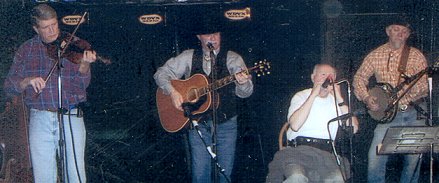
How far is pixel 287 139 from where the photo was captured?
5.57 metres

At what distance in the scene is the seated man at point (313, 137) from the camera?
511 cm

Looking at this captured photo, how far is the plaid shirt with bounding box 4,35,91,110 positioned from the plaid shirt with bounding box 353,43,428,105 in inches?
111

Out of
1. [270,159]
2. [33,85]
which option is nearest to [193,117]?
[270,159]

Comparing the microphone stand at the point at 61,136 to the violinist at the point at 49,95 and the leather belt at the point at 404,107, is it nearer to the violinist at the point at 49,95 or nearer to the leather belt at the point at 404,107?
the violinist at the point at 49,95

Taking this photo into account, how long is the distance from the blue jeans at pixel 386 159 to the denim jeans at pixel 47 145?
9.84 feet

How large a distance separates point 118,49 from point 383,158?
296 centimetres

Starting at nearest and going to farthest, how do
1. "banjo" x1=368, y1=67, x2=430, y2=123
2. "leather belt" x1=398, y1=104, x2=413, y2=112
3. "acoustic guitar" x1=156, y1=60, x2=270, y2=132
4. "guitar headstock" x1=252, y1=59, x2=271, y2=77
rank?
"banjo" x1=368, y1=67, x2=430, y2=123 < "leather belt" x1=398, y1=104, x2=413, y2=112 < "acoustic guitar" x1=156, y1=60, x2=270, y2=132 < "guitar headstock" x1=252, y1=59, x2=271, y2=77

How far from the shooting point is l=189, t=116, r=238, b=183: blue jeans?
574cm

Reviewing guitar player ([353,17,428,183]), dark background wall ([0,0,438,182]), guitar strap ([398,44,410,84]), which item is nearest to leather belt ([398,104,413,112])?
guitar player ([353,17,428,183])

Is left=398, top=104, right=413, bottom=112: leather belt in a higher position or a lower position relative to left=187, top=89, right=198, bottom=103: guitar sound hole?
lower

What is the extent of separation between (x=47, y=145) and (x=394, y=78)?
351cm

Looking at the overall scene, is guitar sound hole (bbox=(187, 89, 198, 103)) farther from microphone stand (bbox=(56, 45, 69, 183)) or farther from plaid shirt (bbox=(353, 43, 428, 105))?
plaid shirt (bbox=(353, 43, 428, 105))

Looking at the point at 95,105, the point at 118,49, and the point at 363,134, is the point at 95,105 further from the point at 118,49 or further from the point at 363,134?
the point at 363,134

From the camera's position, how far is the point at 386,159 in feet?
18.7
